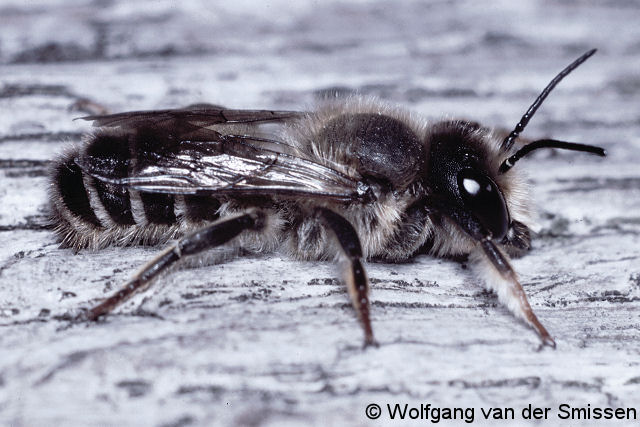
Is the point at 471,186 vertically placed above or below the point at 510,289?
above

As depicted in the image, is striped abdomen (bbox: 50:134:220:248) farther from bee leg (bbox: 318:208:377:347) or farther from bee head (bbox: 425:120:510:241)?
bee head (bbox: 425:120:510:241)

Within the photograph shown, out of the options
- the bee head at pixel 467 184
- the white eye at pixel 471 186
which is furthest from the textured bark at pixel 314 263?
the white eye at pixel 471 186

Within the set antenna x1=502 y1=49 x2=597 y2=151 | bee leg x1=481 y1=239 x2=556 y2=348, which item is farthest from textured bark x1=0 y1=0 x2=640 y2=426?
antenna x1=502 y1=49 x2=597 y2=151

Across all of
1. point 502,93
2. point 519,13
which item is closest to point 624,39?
point 519,13

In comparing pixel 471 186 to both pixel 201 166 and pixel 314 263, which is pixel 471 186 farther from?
pixel 201 166

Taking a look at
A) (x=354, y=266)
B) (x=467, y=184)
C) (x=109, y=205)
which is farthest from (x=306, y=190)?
(x=109, y=205)

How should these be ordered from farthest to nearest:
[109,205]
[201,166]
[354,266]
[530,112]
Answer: [530,112], [109,205], [201,166], [354,266]
